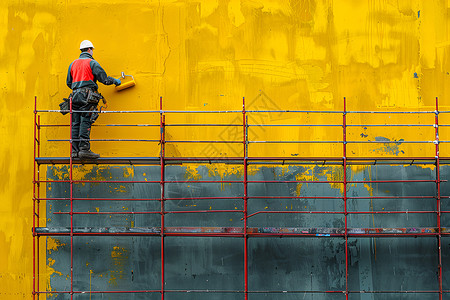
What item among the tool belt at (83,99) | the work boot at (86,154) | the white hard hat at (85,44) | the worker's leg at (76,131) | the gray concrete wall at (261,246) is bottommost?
the gray concrete wall at (261,246)

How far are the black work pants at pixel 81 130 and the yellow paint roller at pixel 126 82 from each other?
2.86 ft

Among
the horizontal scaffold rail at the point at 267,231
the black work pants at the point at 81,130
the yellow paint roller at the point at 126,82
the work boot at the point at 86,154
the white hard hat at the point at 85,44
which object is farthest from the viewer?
the yellow paint roller at the point at 126,82

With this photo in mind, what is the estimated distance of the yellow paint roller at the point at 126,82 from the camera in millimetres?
11289

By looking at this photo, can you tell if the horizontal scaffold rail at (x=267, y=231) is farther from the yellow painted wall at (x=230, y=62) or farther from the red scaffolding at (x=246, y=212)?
the yellow painted wall at (x=230, y=62)

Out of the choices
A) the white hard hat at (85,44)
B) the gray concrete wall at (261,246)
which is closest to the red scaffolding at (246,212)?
the gray concrete wall at (261,246)

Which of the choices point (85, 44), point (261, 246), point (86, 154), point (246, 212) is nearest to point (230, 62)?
point (85, 44)

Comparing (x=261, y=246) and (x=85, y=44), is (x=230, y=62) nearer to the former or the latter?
(x=85, y=44)

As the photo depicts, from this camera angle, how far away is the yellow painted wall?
11.3 metres

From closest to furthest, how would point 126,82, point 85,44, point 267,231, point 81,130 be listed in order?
point 267,231
point 81,130
point 85,44
point 126,82

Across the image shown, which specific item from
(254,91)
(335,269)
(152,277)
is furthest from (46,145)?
(335,269)

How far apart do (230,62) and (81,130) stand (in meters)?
2.83

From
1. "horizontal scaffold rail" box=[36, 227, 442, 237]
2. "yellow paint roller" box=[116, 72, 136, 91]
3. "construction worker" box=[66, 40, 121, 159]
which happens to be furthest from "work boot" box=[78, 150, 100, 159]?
"yellow paint roller" box=[116, 72, 136, 91]

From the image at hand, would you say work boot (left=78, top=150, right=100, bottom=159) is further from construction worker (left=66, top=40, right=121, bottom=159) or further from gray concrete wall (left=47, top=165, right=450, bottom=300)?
gray concrete wall (left=47, top=165, right=450, bottom=300)

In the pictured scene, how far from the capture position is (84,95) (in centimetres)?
1068
